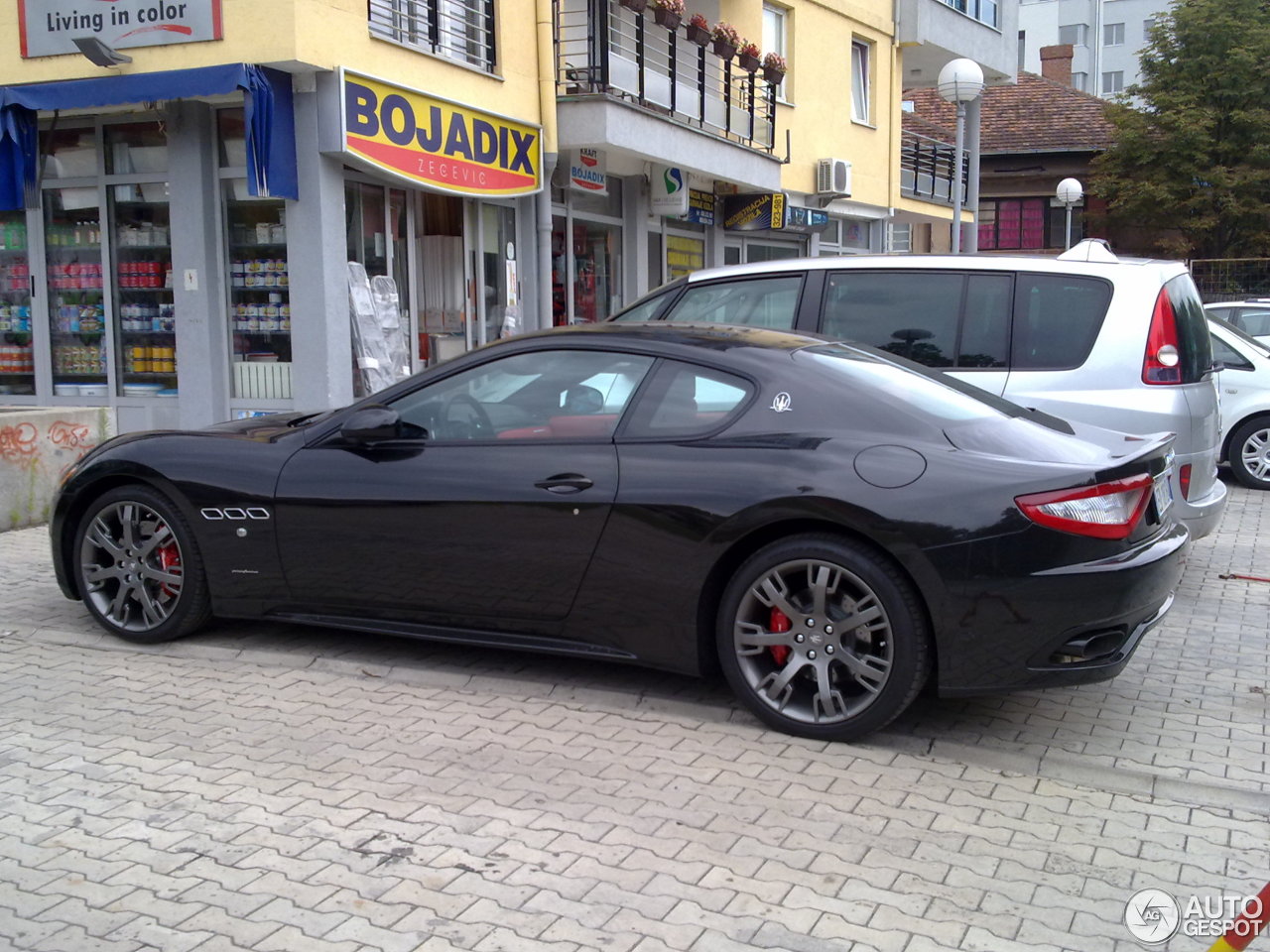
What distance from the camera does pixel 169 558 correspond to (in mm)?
5590

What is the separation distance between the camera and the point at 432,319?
13.1 m

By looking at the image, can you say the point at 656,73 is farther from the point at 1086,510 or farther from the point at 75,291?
the point at 1086,510

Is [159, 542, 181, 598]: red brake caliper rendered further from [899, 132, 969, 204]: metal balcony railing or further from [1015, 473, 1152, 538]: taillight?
[899, 132, 969, 204]: metal balcony railing

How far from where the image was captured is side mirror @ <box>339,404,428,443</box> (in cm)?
512

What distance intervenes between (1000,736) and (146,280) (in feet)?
32.2

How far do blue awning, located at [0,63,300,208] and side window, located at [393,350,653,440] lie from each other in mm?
6108

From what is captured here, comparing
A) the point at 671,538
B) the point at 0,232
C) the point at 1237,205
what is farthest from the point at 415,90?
the point at 1237,205

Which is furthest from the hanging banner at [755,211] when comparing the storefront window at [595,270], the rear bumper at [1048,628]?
the rear bumper at [1048,628]

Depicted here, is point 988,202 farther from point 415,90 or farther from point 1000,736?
point 1000,736

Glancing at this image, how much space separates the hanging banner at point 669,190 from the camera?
56.0 ft

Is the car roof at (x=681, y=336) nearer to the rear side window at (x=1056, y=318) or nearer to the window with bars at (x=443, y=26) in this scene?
the rear side window at (x=1056, y=318)

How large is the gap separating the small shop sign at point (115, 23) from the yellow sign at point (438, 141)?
1276mm

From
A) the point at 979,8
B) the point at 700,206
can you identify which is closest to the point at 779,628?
the point at 700,206

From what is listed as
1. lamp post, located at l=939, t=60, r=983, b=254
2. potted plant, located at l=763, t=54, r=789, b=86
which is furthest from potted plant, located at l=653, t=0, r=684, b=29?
lamp post, located at l=939, t=60, r=983, b=254
